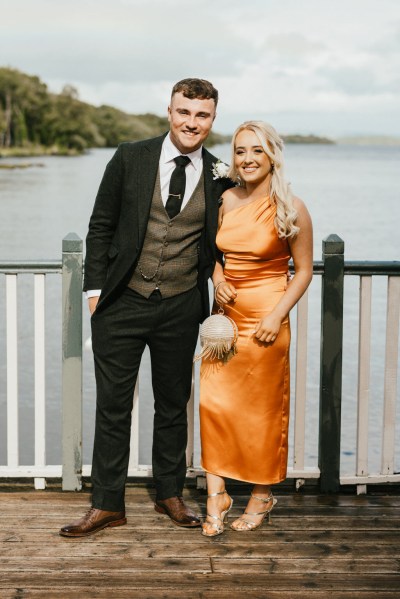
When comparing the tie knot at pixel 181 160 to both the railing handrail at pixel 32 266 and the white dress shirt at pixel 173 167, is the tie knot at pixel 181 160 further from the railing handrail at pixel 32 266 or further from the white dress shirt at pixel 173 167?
the railing handrail at pixel 32 266

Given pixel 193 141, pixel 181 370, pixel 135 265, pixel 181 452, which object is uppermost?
pixel 193 141

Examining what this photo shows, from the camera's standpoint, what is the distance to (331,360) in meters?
4.01

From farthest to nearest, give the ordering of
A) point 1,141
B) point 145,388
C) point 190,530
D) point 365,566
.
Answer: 1. point 1,141
2. point 145,388
3. point 190,530
4. point 365,566

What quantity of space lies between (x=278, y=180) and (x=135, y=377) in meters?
0.96

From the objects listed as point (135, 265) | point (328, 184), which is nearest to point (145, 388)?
point (135, 265)

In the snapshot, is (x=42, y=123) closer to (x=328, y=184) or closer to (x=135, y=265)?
(x=328, y=184)

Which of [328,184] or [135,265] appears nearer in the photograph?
[135,265]

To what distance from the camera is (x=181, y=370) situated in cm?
368

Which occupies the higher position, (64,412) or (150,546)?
(64,412)

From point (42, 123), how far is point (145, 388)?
290 ft

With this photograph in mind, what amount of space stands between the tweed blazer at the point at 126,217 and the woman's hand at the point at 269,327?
295 millimetres

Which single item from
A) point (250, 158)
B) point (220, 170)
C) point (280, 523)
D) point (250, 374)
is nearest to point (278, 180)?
point (250, 158)

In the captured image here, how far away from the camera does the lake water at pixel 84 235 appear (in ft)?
27.0

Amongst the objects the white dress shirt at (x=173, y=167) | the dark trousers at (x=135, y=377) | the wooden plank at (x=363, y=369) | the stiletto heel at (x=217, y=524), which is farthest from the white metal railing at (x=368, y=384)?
the white dress shirt at (x=173, y=167)
